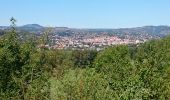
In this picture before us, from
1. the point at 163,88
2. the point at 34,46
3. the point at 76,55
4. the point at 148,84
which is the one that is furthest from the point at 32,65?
the point at 76,55

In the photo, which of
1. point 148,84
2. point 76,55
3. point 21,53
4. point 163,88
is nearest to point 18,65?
point 21,53

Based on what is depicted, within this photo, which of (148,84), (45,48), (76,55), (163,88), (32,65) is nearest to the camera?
(45,48)

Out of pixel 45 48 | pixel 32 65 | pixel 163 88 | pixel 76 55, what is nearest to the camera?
pixel 45 48

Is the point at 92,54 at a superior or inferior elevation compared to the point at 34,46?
inferior

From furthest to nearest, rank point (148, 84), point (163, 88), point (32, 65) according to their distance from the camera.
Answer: point (163, 88)
point (148, 84)
point (32, 65)

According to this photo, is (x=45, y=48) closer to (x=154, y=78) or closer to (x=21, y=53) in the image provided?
(x=21, y=53)

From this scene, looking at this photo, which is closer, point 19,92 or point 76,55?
point 19,92

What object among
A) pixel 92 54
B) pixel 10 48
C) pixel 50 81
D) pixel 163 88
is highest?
pixel 10 48

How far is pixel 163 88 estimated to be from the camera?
120 feet

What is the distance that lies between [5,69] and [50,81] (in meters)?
3.59

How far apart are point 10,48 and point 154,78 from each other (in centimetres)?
1307

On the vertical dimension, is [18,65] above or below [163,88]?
above

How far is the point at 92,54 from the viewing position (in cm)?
14162

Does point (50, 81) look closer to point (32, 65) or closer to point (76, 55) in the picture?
point (32, 65)
